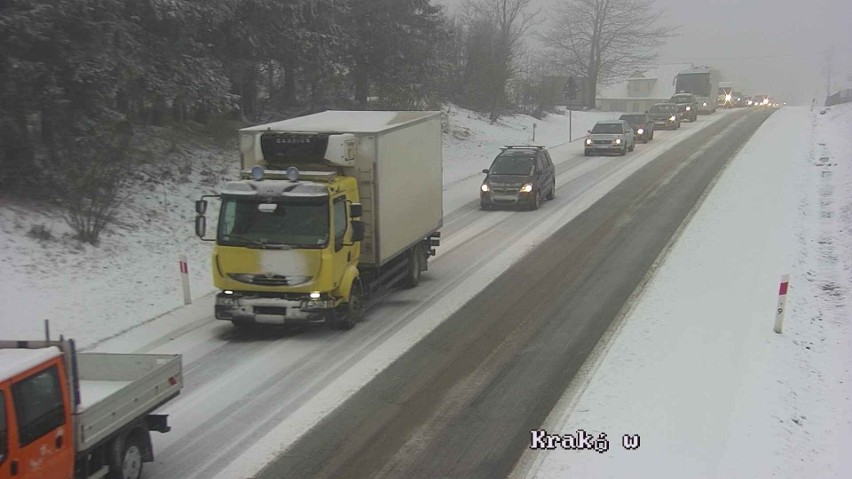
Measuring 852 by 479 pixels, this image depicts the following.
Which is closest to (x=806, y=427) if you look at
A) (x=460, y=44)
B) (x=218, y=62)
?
(x=218, y=62)

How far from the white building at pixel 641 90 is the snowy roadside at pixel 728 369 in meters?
82.5

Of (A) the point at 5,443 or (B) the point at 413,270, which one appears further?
(B) the point at 413,270

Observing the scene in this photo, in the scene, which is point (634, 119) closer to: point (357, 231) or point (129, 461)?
point (357, 231)

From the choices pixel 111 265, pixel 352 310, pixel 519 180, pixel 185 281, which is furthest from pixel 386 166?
pixel 519 180

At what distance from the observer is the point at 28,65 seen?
48.3ft

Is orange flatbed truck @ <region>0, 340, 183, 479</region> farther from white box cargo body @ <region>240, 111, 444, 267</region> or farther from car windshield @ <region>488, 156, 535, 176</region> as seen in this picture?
car windshield @ <region>488, 156, 535, 176</region>

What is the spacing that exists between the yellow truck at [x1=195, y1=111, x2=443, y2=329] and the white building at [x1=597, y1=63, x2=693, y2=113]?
291 feet

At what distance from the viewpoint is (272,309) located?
12164 mm

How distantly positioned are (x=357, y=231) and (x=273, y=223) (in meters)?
1.34

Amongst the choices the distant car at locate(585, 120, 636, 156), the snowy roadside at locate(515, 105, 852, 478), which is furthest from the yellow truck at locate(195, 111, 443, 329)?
the distant car at locate(585, 120, 636, 156)

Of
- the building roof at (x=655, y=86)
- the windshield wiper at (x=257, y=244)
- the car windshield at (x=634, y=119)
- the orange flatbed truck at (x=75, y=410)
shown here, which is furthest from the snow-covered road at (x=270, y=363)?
the building roof at (x=655, y=86)

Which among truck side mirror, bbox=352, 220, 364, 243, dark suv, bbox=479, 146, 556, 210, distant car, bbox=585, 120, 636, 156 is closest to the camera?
truck side mirror, bbox=352, 220, 364, 243

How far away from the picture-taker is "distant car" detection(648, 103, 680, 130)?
49.8m

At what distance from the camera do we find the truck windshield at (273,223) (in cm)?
1210
